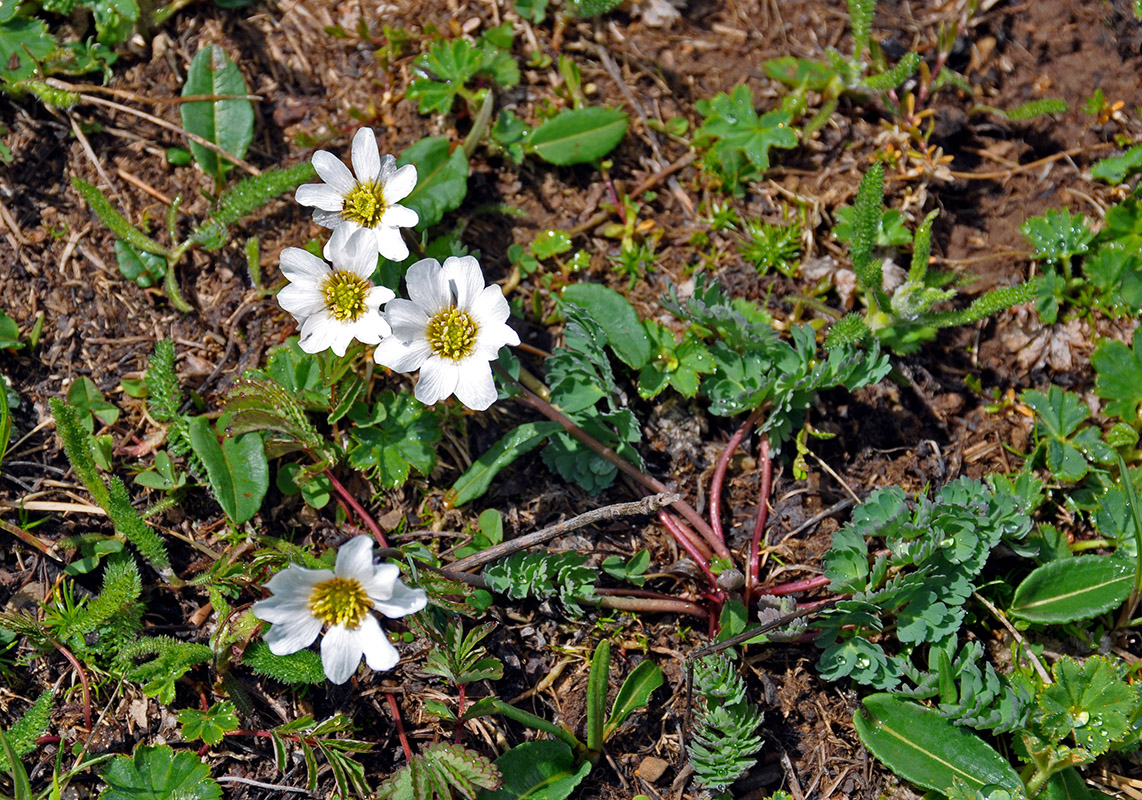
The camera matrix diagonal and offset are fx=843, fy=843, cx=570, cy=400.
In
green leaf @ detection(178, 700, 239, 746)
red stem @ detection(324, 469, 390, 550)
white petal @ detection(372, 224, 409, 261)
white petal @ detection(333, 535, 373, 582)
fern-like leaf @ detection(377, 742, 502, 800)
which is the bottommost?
green leaf @ detection(178, 700, 239, 746)

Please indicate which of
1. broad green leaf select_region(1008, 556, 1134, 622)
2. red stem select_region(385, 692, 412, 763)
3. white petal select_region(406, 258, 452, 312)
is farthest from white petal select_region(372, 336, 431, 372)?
broad green leaf select_region(1008, 556, 1134, 622)

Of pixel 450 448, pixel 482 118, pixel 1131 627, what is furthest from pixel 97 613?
pixel 1131 627

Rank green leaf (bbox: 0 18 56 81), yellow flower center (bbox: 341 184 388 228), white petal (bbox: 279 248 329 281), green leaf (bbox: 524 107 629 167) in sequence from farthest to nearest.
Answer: green leaf (bbox: 524 107 629 167) < green leaf (bbox: 0 18 56 81) < yellow flower center (bbox: 341 184 388 228) < white petal (bbox: 279 248 329 281)

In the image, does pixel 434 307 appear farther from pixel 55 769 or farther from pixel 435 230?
pixel 55 769

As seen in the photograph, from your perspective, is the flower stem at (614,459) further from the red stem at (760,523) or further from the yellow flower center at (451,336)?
the yellow flower center at (451,336)

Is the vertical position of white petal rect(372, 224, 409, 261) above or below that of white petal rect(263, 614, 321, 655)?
above

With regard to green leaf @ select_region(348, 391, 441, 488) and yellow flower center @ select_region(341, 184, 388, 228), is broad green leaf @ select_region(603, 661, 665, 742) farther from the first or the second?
yellow flower center @ select_region(341, 184, 388, 228)

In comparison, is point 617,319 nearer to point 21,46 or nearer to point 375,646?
point 375,646
